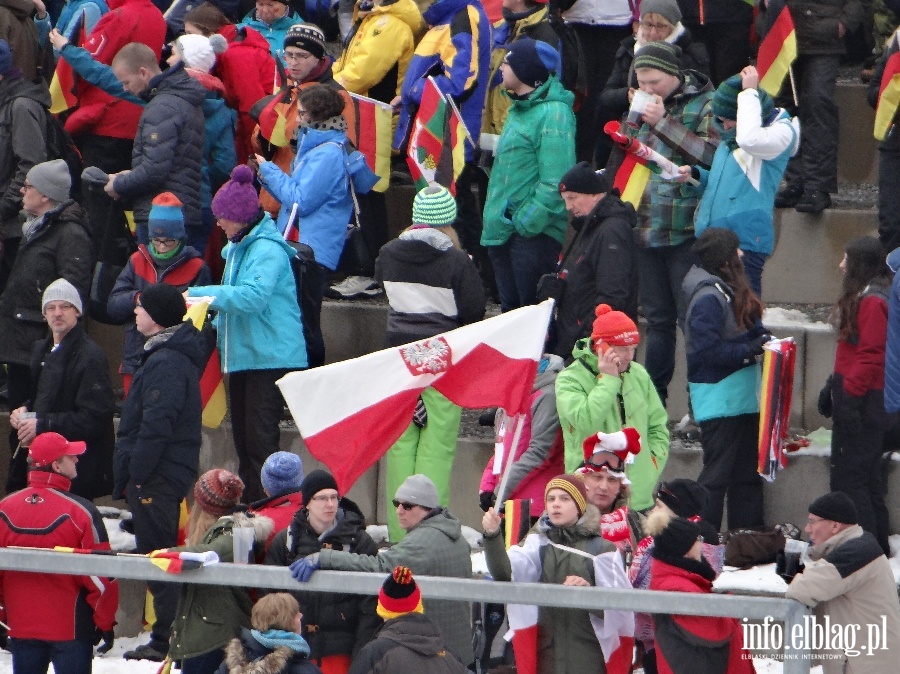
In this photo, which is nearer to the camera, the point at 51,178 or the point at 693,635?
the point at 693,635

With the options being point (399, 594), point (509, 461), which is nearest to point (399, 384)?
point (509, 461)

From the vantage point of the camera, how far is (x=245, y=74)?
11766mm

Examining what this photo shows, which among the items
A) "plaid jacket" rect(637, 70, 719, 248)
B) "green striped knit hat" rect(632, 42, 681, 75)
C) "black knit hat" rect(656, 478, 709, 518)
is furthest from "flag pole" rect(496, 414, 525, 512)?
"green striped knit hat" rect(632, 42, 681, 75)

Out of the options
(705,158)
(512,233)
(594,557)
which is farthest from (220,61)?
(594,557)

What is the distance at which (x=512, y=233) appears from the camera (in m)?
10.9

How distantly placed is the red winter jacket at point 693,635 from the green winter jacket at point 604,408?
1.21 metres

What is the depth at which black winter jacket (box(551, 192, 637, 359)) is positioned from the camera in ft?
31.6

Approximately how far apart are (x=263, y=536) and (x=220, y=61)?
445cm

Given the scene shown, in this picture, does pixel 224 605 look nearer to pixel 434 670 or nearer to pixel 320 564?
pixel 320 564

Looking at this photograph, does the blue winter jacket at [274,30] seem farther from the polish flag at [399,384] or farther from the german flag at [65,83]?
the polish flag at [399,384]

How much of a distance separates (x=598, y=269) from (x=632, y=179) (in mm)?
1082

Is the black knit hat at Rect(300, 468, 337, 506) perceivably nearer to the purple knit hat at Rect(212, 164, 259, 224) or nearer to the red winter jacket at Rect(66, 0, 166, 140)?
the purple knit hat at Rect(212, 164, 259, 224)

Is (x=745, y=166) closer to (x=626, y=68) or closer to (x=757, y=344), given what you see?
(x=757, y=344)

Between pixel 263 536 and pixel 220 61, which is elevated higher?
pixel 220 61
